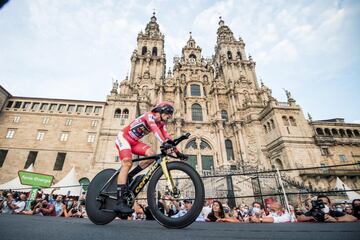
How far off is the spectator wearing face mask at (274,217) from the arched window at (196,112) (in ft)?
73.5

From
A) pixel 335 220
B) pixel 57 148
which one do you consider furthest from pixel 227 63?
pixel 335 220

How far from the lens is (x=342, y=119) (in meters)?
34.6

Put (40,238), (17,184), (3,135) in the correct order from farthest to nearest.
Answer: (3,135), (17,184), (40,238)

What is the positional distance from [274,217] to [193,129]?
21537mm

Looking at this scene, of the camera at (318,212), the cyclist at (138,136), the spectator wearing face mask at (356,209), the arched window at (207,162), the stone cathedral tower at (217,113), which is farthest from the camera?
the arched window at (207,162)

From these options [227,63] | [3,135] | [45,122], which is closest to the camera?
[3,135]

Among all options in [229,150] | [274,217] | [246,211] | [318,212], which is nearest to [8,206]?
[246,211]

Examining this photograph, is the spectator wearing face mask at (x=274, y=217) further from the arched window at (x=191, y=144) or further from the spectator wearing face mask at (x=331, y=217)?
the arched window at (x=191, y=144)

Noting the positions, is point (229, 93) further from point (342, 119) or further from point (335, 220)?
point (335, 220)

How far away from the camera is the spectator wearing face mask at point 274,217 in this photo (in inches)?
215

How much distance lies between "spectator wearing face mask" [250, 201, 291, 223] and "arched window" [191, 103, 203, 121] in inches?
882

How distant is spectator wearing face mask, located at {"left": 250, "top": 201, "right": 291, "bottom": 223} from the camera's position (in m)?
5.46

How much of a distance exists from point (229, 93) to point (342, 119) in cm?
2482

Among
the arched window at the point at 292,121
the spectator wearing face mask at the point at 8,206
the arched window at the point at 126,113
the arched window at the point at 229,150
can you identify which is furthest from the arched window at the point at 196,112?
the spectator wearing face mask at the point at 8,206
